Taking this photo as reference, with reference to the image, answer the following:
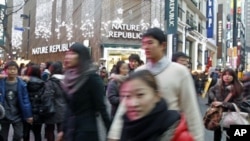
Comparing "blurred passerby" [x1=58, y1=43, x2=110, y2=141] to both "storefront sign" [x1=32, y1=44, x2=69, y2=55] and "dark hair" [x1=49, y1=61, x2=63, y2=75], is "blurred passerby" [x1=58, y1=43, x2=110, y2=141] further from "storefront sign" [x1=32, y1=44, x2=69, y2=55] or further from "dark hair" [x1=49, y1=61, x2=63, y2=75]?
"storefront sign" [x1=32, y1=44, x2=69, y2=55]

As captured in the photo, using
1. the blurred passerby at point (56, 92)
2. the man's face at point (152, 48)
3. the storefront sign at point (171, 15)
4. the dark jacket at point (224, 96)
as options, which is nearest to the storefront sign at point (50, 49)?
the storefront sign at point (171, 15)

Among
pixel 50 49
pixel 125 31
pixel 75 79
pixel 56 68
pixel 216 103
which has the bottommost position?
pixel 216 103

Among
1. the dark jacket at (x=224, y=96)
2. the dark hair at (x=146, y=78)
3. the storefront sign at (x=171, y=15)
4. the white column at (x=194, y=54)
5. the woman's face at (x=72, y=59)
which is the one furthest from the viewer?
the white column at (x=194, y=54)

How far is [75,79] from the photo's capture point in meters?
3.95

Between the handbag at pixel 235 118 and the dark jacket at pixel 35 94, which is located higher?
the dark jacket at pixel 35 94

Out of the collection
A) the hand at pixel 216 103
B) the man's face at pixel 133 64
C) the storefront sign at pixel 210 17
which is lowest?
the hand at pixel 216 103

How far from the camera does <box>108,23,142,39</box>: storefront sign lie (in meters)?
34.4

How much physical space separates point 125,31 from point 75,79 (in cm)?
3143

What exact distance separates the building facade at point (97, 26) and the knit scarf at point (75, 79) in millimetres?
28573

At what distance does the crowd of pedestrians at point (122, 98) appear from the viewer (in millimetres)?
2424

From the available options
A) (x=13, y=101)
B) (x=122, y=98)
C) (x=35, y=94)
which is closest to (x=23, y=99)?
(x=13, y=101)

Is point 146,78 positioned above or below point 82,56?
Result: below

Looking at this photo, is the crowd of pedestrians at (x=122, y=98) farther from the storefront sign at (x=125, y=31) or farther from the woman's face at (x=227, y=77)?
the storefront sign at (x=125, y=31)

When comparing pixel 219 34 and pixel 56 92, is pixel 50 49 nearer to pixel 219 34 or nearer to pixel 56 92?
pixel 56 92
